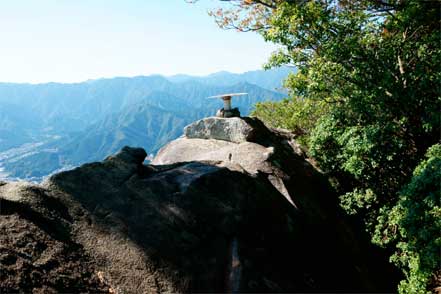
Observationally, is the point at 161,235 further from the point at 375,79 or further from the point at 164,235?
the point at 375,79

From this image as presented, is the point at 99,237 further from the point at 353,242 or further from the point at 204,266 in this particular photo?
the point at 353,242

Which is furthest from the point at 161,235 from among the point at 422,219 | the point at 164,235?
the point at 422,219

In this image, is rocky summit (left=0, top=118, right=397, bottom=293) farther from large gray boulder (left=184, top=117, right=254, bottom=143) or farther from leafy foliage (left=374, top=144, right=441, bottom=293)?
large gray boulder (left=184, top=117, right=254, bottom=143)

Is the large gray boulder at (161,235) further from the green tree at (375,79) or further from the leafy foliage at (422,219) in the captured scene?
the green tree at (375,79)

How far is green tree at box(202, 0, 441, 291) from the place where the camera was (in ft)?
36.3

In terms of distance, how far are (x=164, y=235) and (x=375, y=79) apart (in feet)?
29.5

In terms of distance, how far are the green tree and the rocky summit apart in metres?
3.38

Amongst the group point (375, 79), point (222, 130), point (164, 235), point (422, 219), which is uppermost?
point (375, 79)

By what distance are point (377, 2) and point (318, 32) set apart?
Result: 2962 millimetres

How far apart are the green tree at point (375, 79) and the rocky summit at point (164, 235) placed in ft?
11.1

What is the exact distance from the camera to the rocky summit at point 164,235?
19.6 feet

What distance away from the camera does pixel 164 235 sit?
712 centimetres

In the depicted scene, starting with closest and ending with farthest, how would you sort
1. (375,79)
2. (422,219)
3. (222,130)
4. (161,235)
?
(161,235), (422,219), (375,79), (222,130)

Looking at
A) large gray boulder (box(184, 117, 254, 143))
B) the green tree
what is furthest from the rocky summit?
large gray boulder (box(184, 117, 254, 143))
